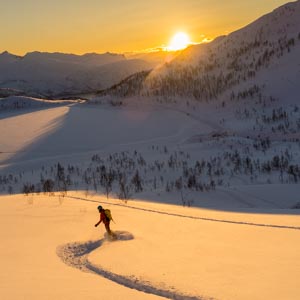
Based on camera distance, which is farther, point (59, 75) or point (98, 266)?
point (59, 75)

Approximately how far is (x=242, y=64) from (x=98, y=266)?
118ft

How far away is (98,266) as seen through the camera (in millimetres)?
5113

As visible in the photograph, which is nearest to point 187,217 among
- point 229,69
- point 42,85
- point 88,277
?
point 88,277

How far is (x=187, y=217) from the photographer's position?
26.2 ft

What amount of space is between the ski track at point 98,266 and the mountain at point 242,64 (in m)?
27.5

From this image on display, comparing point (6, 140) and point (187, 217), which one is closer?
point (187, 217)

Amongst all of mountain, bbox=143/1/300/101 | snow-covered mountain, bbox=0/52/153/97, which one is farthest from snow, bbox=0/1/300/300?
snow-covered mountain, bbox=0/52/153/97

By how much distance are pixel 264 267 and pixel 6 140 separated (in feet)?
68.5

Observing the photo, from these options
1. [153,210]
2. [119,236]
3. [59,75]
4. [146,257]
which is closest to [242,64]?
[153,210]

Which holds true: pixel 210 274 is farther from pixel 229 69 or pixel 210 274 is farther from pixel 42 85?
pixel 42 85

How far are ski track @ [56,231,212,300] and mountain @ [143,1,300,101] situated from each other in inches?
1081

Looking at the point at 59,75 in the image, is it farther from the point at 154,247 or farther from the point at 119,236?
the point at 154,247

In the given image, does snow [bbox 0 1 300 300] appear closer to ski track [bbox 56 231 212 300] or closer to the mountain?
ski track [bbox 56 231 212 300]

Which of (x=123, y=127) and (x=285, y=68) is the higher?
(x=285, y=68)
